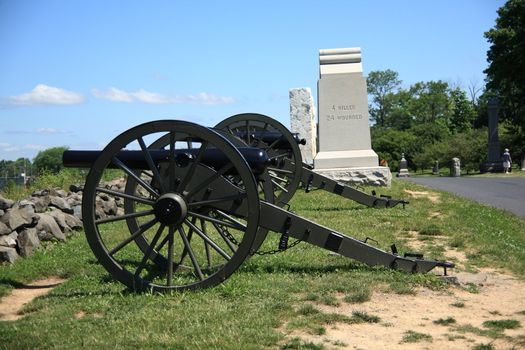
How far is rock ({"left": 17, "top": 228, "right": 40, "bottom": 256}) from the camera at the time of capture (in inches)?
316

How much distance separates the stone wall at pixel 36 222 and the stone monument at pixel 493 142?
90.2 feet

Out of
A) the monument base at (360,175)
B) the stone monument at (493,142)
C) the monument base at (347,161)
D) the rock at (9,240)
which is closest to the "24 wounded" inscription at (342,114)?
the monument base at (347,161)

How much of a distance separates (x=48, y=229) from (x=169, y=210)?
13.6 ft

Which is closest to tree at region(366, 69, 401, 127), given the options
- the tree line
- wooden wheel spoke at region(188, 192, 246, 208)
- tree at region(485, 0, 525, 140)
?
the tree line

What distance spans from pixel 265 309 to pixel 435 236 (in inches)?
194

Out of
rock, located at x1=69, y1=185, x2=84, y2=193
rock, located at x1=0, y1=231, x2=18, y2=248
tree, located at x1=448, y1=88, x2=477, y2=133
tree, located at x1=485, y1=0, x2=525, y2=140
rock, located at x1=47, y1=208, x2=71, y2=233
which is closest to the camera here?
rock, located at x1=0, y1=231, x2=18, y2=248

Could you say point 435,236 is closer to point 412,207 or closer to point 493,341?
point 412,207

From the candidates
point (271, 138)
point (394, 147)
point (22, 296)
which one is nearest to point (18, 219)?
point (22, 296)

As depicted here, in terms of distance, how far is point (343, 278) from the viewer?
620cm

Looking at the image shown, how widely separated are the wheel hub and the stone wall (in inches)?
115

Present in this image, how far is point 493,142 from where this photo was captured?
36.2m

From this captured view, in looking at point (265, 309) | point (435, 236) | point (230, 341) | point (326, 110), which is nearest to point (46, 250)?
point (265, 309)

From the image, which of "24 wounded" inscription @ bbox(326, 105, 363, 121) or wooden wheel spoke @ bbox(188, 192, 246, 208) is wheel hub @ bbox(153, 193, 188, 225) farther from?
"24 wounded" inscription @ bbox(326, 105, 363, 121)

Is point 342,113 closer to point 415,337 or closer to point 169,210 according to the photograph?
point 169,210
